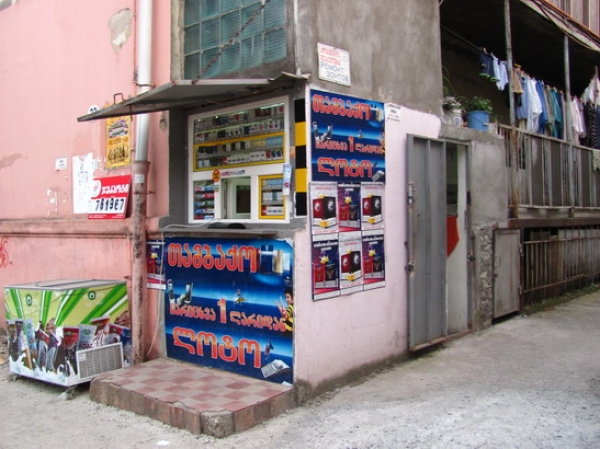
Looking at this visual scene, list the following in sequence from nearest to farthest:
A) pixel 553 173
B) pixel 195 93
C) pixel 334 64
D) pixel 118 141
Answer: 1. pixel 195 93
2. pixel 334 64
3. pixel 118 141
4. pixel 553 173

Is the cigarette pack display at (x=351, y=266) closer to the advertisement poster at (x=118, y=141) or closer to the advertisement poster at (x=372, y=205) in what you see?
the advertisement poster at (x=372, y=205)

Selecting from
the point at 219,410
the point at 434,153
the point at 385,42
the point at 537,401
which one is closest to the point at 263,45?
the point at 385,42

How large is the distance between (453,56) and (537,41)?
1.53m

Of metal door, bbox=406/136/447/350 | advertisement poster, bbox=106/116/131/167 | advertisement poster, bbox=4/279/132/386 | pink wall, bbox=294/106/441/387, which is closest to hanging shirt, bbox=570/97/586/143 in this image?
pink wall, bbox=294/106/441/387

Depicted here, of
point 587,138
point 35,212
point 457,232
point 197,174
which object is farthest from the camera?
point 587,138

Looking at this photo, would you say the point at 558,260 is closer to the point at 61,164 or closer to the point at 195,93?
the point at 195,93

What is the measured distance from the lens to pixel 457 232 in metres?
7.38

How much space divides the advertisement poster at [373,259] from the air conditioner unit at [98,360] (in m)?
2.74

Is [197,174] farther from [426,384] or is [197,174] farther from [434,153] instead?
[426,384]

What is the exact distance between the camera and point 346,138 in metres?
5.45

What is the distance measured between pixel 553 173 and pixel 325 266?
631 centimetres

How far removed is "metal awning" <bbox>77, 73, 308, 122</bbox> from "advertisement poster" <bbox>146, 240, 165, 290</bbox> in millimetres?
1464

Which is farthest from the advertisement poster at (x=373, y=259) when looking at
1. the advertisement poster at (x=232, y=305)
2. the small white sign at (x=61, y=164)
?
the small white sign at (x=61, y=164)

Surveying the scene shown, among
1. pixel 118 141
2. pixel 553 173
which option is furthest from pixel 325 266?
pixel 553 173
